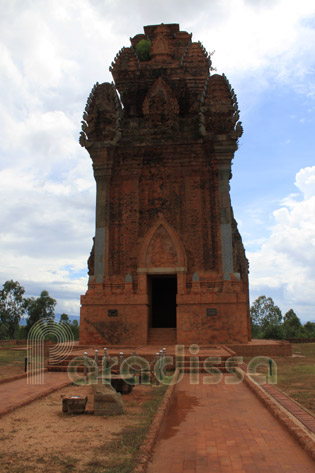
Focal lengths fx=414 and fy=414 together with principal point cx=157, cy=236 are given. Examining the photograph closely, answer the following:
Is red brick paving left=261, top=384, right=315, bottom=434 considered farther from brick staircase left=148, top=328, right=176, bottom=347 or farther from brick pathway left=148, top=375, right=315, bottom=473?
brick staircase left=148, top=328, right=176, bottom=347

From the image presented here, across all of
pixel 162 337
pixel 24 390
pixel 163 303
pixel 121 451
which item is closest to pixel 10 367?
pixel 24 390

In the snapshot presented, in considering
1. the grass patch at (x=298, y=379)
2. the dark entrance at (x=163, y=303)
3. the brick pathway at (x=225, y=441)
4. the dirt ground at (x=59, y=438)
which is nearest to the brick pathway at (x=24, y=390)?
the dirt ground at (x=59, y=438)

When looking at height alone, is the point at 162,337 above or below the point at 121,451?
above

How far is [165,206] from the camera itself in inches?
736

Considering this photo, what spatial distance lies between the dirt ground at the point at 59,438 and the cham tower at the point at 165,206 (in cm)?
998

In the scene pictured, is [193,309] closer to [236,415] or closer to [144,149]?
[144,149]

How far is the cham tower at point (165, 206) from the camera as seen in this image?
1719cm

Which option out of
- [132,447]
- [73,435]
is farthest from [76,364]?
[132,447]

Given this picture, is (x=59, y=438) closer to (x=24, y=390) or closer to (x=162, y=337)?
(x=24, y=390)

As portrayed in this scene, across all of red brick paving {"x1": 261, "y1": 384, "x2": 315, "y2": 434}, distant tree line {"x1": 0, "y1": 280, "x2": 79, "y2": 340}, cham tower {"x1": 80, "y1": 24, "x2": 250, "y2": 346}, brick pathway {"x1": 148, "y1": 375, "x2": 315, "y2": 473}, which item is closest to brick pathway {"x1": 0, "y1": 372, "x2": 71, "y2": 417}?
brick pathway {"x1": 148, "y1": 375, "x2": 315, "y2": 473}

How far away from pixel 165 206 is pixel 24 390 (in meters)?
11.5

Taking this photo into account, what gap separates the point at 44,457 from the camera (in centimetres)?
453

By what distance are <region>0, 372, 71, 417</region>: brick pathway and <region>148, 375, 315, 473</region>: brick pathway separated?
2584mm

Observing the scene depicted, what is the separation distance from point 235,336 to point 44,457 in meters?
13.0
